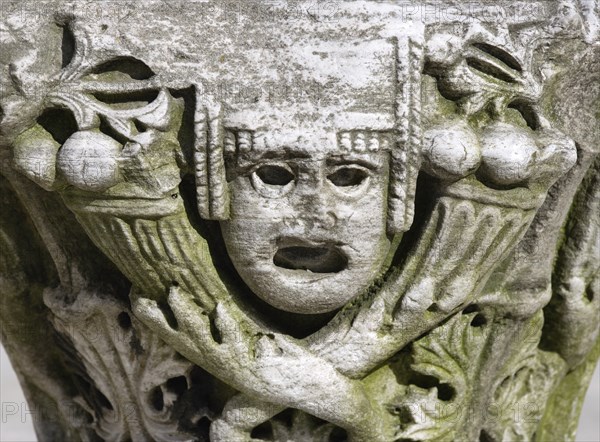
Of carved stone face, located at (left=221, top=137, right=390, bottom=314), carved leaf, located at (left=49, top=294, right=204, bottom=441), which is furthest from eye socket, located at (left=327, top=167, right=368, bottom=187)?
carved leaf, located at (left=49, top=294, right=204, bottom=441)

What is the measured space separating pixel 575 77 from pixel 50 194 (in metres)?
0.74

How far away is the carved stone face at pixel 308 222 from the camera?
4.16ft

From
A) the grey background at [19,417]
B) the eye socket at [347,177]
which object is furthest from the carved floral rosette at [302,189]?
the grey background at [19,417]

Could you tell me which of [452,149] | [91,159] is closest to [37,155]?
[91,159]

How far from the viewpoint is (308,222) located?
1292 millimetres

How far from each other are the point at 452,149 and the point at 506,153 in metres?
0.07

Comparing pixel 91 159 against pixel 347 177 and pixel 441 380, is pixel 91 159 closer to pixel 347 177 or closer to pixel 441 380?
pixel 347 177

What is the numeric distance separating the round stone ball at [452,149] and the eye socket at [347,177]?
83mm

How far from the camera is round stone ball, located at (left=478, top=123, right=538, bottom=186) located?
4.23 ft

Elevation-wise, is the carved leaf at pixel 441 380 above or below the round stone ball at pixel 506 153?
below

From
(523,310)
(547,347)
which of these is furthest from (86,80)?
(547,347)

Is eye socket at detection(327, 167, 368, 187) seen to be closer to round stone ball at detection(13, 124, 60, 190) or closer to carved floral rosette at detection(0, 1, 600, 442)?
carved floral rosette at detection(0, 1, 600, 442)

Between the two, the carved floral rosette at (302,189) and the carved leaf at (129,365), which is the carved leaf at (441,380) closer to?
the carved floral rosette at (302,189)

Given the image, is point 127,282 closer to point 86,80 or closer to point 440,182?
point 86,80
